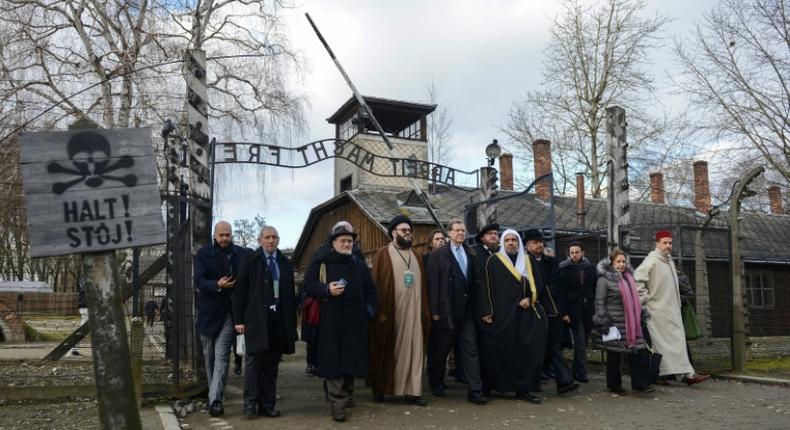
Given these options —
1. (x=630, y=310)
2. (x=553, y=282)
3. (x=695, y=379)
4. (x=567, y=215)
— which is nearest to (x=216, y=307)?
(x=553, y=282)

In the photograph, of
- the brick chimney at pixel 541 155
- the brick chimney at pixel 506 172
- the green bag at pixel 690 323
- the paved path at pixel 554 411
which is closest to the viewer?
the paved path at pixel 554 411

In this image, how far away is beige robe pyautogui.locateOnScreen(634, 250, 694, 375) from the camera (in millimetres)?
8211

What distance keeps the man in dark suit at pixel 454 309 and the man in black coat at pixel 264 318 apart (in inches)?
62.9

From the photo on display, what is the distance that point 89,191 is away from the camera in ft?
11.6

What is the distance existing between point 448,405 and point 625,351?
2208 mm

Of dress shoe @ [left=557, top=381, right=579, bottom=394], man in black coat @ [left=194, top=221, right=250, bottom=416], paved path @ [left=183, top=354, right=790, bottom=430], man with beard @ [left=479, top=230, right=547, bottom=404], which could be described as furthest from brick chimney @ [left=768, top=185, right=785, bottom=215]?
man in black coat @ [left=194, top=221, right=250, bottom=416]

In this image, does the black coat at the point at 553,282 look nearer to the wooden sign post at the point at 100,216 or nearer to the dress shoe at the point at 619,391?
the dress shoe at the point at 619,391

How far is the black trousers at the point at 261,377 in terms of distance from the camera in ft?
20.3

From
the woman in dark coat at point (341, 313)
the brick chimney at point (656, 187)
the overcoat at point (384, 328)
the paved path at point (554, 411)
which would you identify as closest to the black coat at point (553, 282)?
the paved path at point (554, 411)

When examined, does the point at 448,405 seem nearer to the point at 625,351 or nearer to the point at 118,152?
the point at 625,351

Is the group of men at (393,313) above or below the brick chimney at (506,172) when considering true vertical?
below

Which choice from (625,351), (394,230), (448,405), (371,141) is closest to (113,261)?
(394,230)

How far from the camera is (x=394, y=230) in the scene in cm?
714

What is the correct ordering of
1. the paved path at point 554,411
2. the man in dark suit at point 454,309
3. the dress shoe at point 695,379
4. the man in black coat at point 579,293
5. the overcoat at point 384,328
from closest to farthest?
1. the paved path at point 554,411
2. the overcoat at point 384,328
3. the man in dark suit at point 454,309
4. the dress shoe at point 695,379
5. the man in black coat at point 579,293
